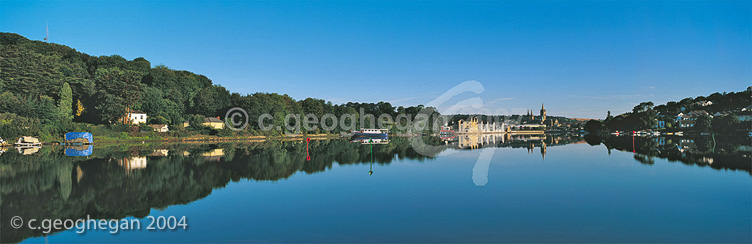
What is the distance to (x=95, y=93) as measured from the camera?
59.1 m

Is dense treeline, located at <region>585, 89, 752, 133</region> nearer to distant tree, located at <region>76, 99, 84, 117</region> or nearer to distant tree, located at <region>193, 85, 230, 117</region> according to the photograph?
distant tree, located at <region>193, 85, 230, 117</region>

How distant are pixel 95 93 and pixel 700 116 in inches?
4545

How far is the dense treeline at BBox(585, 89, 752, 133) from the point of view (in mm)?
80188

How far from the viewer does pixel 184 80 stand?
242ft

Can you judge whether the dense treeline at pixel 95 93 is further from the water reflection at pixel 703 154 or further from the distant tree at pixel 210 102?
the water reflection at pixel 703 154

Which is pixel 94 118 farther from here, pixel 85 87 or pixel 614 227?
pixel 614 227

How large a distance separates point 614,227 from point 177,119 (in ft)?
214

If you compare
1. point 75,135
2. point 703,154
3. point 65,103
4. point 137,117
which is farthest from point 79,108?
point 703,154

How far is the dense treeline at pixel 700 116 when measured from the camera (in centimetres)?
8019

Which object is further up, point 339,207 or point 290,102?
point 290,102

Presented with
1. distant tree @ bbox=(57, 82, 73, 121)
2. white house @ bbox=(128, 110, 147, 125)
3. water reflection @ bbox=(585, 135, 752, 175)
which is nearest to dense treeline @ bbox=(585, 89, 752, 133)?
water reflection @ bbox=(585, 135, 752, 175)

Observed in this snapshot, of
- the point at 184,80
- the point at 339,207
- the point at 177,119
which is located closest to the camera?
the point at 339,207

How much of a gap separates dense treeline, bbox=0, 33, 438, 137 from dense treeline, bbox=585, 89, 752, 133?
80777 millimetres

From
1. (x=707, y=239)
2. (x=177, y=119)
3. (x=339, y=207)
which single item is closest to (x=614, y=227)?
(x=707, y=239)
